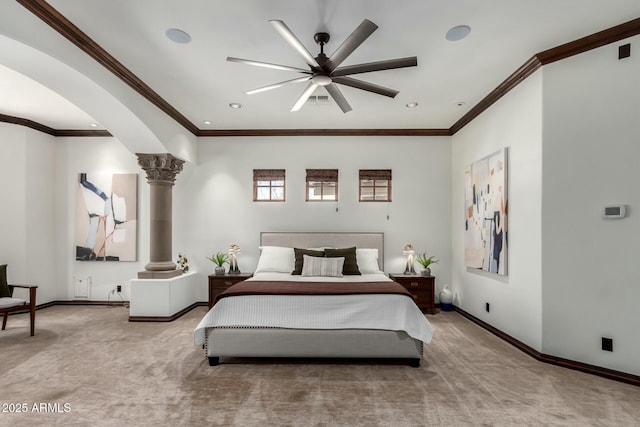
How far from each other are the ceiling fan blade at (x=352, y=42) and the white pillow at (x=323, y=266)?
104 inches

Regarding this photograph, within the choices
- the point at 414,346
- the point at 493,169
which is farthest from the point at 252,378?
the point at 493,169

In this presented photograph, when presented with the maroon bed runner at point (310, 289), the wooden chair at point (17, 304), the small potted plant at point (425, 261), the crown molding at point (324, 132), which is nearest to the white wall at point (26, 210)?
the wooden chair at point (17, 304)

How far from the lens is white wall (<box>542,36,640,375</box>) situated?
2814 mm

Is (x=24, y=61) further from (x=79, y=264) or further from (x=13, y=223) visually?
(x=79, y=264)

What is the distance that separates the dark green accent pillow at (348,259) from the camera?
480cm

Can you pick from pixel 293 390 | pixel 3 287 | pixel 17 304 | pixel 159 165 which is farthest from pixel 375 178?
pixel 3 287

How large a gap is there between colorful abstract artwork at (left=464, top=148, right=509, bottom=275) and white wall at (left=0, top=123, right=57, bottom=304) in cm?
692

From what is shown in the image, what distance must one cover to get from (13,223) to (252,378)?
505 centimetres

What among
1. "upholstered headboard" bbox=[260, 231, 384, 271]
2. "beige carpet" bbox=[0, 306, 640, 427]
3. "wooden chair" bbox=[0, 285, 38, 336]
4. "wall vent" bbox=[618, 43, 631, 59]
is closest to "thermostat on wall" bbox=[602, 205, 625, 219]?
"wall vent" bbox=[618, 43, 631, 59]

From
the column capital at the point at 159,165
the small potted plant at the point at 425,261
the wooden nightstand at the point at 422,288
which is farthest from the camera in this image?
the small potted plant at the point at 425,261

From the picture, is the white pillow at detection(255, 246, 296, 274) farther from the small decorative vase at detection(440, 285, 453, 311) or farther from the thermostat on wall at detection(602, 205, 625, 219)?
the thermostat on wall at detection(602, 205, 625, 219)

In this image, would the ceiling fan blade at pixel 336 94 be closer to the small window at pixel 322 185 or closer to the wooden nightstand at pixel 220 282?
the small window at pixel 322 185

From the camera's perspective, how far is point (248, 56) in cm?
334

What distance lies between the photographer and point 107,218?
5.79 m
